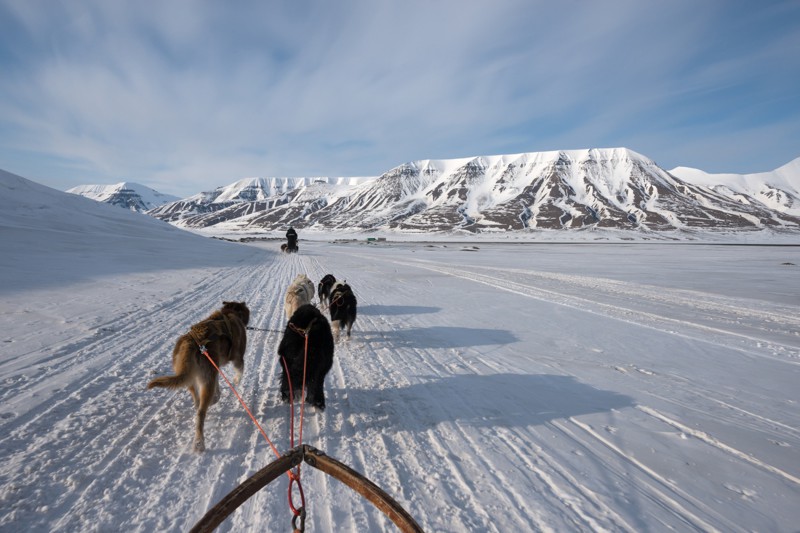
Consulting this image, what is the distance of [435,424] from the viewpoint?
3.94 m

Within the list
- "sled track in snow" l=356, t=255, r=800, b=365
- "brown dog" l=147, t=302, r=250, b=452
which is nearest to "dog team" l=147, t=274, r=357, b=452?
"brown dog" l=147, t=302, r=250, b=452

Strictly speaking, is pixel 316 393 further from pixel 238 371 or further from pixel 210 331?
pixel 210 331

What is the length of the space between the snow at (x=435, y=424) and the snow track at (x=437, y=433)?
21 mm

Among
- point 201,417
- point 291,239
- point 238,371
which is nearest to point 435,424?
point 201,417

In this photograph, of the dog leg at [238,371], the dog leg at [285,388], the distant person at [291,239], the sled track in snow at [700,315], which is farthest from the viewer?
the distant person at [291,239]

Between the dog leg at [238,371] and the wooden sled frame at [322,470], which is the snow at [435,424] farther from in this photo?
the wooden sled frame at [322,470]

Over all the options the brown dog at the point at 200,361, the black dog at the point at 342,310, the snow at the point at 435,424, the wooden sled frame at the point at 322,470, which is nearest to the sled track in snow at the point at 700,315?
the snow at the point at 435,424

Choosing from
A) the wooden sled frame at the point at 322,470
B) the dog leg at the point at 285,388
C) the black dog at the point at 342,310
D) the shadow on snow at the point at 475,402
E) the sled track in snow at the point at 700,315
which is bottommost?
the sled track in snow at the point at 700,315

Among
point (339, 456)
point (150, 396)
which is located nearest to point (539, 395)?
point (339, 456)

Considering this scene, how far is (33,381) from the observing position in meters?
4.32

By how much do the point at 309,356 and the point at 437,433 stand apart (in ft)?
5.33

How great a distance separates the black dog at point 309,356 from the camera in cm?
398

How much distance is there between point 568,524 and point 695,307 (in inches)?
456

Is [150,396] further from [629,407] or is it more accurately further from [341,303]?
[629,407]
